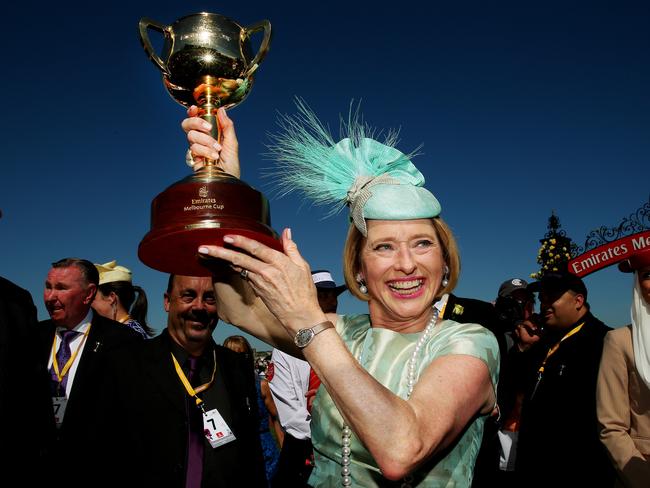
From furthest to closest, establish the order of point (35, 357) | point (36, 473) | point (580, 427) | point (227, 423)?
1. point (580, 427)
2. point (227, 423)
3. point (35, 357)
4. point (36, 473)

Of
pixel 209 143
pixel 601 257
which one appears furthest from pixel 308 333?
pixel 601 257

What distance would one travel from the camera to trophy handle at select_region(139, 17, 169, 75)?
2.36 meters

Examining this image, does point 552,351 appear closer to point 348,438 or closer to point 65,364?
point 348,438

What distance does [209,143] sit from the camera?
227cm

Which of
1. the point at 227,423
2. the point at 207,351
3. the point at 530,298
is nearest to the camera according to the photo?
the point at 227,423

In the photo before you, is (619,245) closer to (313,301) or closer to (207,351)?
(207,351)

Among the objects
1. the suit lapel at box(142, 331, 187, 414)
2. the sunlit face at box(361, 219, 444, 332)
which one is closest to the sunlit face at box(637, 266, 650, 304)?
the sunlit face at box(361, 219, 444, 332)

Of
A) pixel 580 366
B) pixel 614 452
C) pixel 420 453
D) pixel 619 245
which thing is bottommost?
pixel 614 452

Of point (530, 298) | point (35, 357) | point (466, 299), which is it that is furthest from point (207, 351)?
point (530, 298)

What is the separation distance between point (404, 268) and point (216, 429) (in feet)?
6.93

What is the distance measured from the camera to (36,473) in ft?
7.90

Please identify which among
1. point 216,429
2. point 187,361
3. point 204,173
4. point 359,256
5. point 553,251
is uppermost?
point 553,251

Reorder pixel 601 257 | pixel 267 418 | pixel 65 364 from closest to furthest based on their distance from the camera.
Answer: pixel 267 418 < pixel 65 364 < pixel 601 257

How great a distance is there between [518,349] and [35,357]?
20.6 ft
